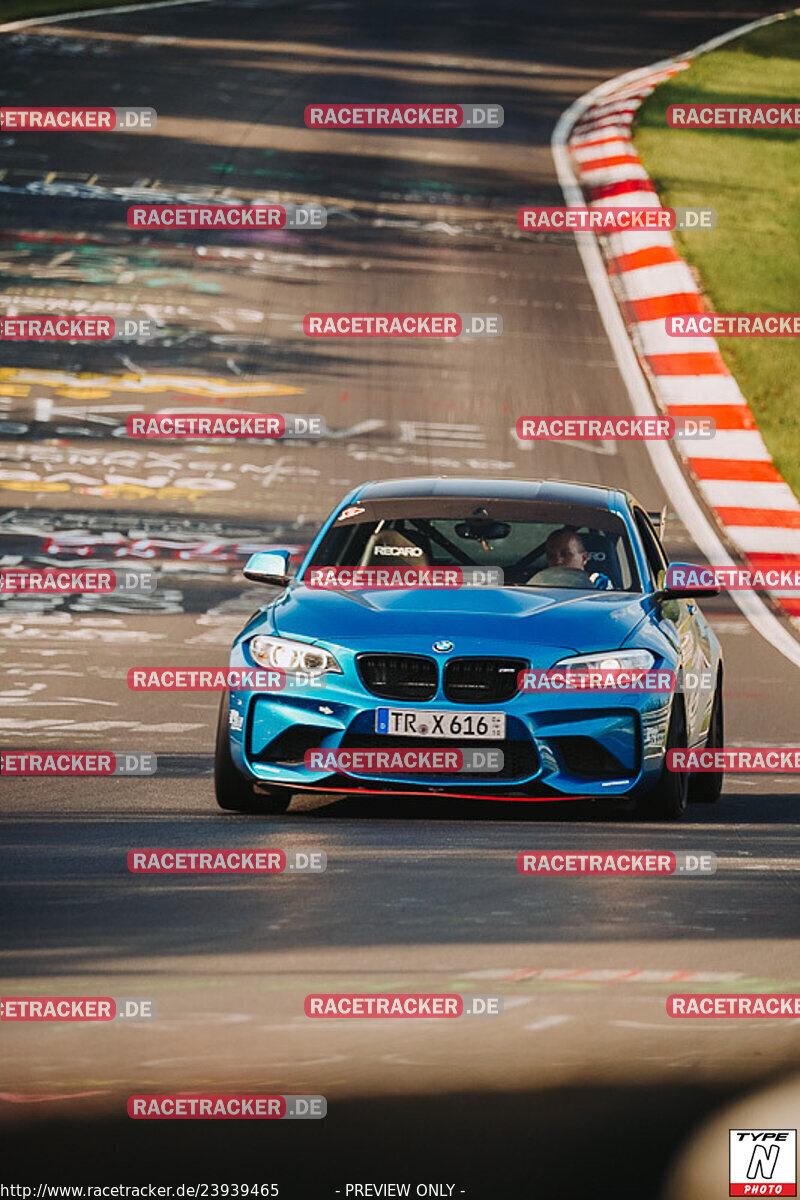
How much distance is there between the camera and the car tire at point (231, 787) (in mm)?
9508

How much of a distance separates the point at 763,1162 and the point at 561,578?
18.4 ft

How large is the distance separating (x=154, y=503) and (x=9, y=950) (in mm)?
12855

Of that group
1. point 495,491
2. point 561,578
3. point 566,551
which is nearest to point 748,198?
point 495,491

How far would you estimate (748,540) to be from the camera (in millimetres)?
18656

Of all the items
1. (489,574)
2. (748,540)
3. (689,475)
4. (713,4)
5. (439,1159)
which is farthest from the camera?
(713,4)

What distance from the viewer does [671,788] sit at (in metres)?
9.59

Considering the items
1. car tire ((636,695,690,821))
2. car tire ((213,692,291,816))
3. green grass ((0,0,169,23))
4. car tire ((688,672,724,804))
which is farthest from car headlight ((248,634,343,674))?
green grass ((0,0,169,23))

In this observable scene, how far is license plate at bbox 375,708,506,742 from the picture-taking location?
9250 mm

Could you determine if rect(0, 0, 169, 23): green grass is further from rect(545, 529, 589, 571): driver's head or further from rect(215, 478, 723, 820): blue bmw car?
rect(215, 478, 723, 820): blue bmw car

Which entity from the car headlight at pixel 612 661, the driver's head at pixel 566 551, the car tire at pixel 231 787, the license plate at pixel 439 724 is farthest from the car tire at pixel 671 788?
the car tire at pixel 231 787

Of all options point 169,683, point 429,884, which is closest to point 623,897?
point 429,884

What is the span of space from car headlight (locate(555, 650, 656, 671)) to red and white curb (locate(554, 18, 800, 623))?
717 centimetres

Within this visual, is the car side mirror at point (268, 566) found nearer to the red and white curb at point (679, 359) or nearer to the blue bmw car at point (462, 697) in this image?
the blue bmw car at point (462, 697)

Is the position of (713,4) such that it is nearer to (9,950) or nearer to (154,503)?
(154,503)
